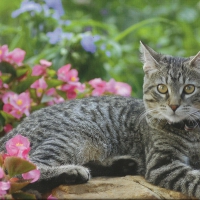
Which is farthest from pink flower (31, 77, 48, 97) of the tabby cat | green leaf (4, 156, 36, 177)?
green leaf (4, 156, 36, 177)

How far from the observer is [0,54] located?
10.9ft

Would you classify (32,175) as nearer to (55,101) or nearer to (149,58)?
(149,58)

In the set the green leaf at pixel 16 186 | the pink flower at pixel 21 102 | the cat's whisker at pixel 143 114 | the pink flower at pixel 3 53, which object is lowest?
the green leaf at pixel 16 186

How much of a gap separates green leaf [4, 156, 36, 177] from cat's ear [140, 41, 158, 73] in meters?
1.16

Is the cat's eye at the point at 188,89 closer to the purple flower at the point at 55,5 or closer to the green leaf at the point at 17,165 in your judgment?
the green leaf at the point at 17,165

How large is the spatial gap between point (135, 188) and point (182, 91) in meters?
0.69

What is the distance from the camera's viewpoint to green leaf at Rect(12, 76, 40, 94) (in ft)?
10.9

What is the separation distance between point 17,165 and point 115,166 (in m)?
0.79

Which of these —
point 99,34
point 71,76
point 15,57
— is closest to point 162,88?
point 71,76

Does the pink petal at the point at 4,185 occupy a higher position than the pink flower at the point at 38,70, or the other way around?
the pink flower at the point at 38,70

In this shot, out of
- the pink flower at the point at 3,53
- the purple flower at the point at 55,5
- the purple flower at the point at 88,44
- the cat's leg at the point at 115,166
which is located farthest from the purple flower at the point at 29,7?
the cat's leg at the point at 115,166

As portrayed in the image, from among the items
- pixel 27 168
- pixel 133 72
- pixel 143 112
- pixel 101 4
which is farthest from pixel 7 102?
pixel 101 4

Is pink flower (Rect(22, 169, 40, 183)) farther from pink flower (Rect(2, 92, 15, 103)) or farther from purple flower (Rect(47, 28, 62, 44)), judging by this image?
purple flower (Rect(47, 28, 62, 44))

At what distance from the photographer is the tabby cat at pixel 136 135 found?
2413 mm
